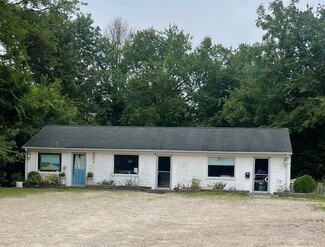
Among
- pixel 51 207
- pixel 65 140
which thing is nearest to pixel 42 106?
pixel 65 140

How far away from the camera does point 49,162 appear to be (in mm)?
26500

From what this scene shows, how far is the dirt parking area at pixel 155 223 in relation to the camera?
9570mm

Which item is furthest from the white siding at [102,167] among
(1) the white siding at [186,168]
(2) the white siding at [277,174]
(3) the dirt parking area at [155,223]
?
(2) the white siding at [277,174]

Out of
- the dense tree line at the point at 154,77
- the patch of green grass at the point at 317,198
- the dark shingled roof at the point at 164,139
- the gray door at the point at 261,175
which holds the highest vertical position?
the dense tree line at the point at 154,77

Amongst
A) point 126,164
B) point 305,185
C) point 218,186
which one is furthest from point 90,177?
point 305,185

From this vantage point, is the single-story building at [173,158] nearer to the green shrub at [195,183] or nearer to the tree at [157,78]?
the green shrub at [195,183]

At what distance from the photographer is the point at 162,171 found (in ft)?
84.8

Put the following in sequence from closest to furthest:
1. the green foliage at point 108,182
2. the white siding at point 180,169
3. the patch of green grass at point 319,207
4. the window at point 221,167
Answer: the patch of green grass at point 319,207
the white siding at point 180,169
the window at point 221,167
the green foliage at point 108,182

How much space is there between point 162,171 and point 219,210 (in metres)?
10.3

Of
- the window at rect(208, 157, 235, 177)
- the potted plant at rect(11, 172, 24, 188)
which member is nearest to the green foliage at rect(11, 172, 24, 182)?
the potted plant at rect(11, 172, 24, 188)

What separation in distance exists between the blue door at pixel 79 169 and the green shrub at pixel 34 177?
1.96 metres

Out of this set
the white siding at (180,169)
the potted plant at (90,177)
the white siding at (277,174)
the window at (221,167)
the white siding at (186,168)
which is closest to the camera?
the white siding at (277,174)

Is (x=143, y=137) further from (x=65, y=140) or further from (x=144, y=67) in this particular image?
(x=144, y=67)

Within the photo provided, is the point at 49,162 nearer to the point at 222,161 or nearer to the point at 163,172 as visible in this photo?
the point at 163,172
